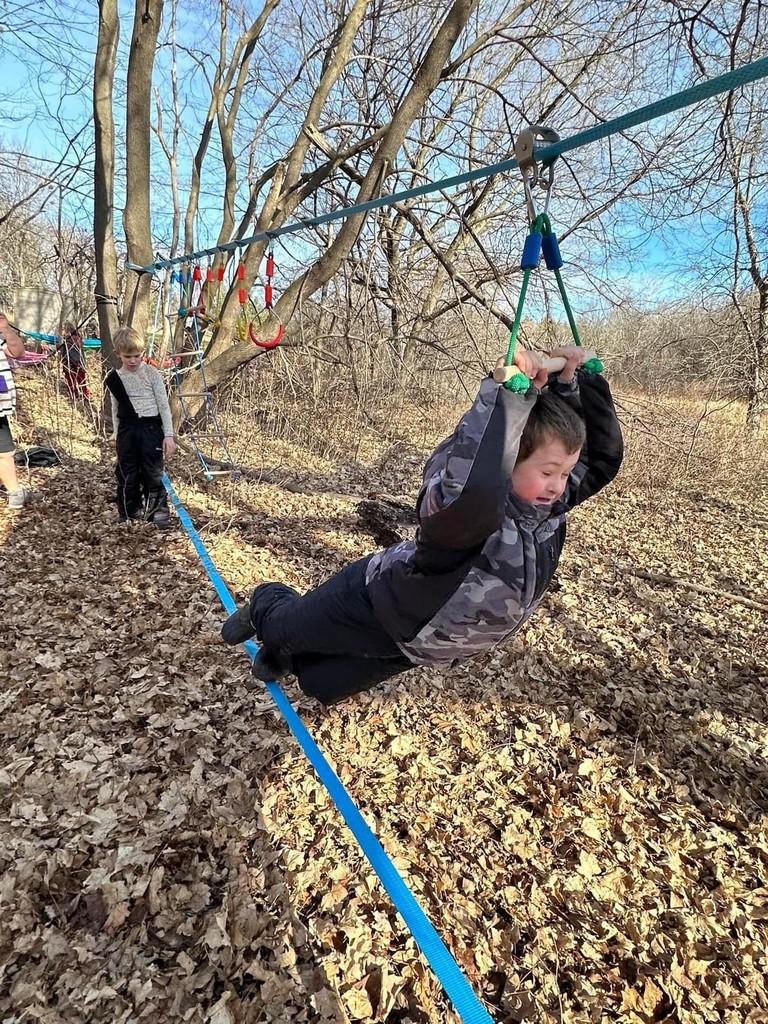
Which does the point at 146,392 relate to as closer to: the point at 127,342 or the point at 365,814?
the point at 127,342

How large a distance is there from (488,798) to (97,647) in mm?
2558

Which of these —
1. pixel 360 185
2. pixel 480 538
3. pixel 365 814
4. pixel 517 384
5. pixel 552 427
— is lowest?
pixel 365 814

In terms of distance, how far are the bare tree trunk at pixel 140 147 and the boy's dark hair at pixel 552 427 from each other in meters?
6.03

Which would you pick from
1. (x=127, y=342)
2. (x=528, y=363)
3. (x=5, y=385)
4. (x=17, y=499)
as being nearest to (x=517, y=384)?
(x=528, y=363)

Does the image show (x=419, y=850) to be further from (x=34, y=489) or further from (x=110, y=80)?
(x=110, y=80)

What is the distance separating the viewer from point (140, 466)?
5.06m

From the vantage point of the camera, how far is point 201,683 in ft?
11.2

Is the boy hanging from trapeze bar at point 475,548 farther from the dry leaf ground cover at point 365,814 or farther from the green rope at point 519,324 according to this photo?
the dry leaf ground cover at point 365,814

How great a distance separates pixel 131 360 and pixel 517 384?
13.7 feet

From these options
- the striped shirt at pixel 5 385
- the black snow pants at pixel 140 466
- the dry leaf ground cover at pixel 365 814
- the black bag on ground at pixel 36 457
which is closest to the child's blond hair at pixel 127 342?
the black snow pants at pixel 140 466

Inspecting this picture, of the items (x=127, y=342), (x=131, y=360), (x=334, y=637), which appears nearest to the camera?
(x=334, y=637)

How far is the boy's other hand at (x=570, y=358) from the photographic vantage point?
5.78 feet

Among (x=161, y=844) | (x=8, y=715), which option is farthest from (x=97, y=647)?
(x=161, y=844)

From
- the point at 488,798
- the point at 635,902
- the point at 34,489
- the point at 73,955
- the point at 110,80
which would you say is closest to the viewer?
the point at 73,955
